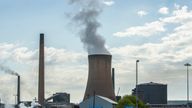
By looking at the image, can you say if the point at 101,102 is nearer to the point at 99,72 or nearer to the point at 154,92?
the point at 99,72

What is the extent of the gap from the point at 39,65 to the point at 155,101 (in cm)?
5668

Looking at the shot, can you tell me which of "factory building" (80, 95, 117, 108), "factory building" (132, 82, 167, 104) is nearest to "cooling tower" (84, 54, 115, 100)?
"factory building" (80, 95, 117, 108)

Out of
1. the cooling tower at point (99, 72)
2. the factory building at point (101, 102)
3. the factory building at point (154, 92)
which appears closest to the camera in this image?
the cooling tower at point (99, 72)

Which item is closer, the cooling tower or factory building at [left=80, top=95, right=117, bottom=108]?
the cooling tower

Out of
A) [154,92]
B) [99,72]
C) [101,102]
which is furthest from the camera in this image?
[154,92]

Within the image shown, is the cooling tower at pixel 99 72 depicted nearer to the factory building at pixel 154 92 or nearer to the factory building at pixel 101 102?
the factory building at pixel 101 102

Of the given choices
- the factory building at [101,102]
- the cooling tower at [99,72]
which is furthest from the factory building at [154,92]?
the cooling tower at [99,72]

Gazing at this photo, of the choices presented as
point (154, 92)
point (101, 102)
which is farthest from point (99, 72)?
point (154, 92)

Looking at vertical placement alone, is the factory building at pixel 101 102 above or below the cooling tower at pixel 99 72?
below

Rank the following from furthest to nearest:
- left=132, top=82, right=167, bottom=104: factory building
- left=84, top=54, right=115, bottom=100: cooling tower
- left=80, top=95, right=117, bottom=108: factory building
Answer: left=132, top=82, right=167, bottom=104: factory building, left=80, top=95, right=117, bottom=108: factory building, left=84, top=54, right=115, bottom=100: cooling tower

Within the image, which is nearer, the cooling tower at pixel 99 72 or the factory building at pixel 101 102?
the cooling tower at pixel 99 72

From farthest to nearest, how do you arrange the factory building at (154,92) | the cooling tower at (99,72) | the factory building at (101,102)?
the factory building at (154,92)
the factory building at (101,102)
the cooling tower at (99,72)

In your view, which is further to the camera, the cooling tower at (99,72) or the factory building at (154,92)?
the factory building at (154,92)

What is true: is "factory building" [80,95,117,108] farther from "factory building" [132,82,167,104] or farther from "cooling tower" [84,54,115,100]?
"factory building" [132,82,167,104]
